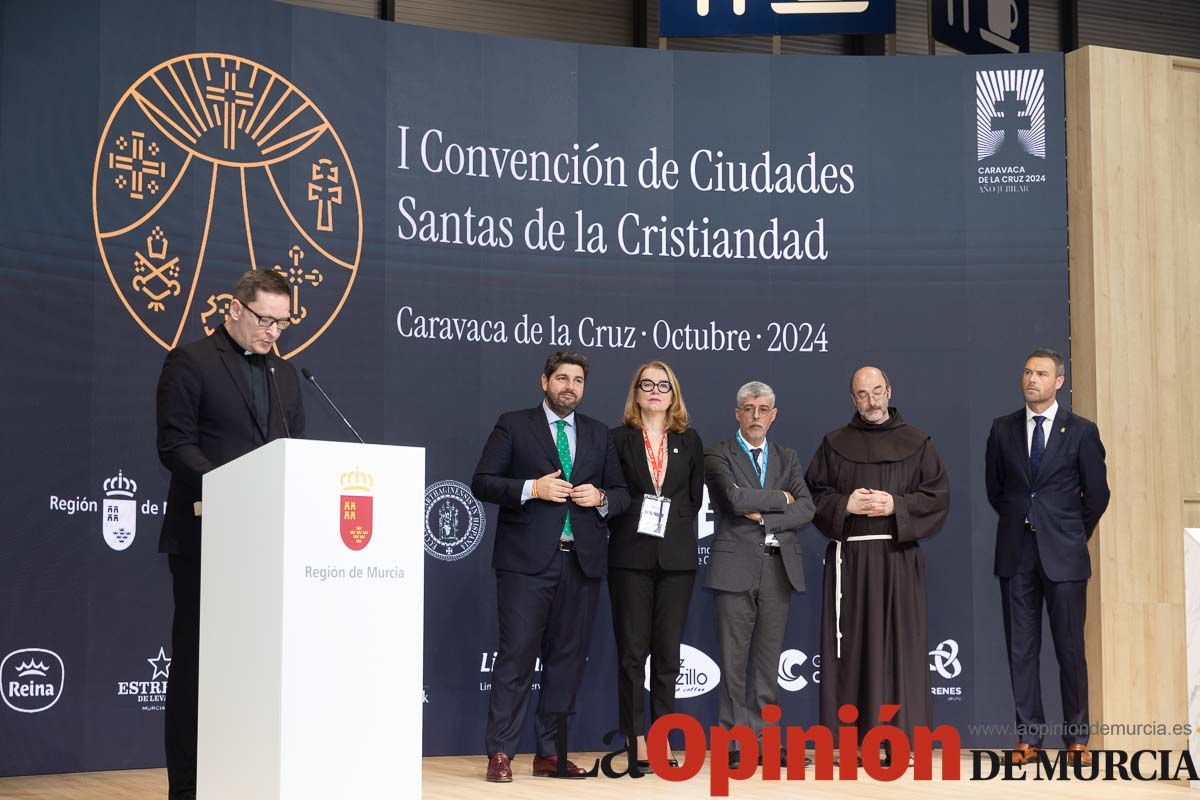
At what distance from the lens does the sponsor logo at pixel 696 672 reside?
21.4ft

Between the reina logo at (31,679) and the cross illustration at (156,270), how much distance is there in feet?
4.73

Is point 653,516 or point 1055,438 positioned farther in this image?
point 1055,438

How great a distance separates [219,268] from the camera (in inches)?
237

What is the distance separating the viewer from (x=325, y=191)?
20.6 feet

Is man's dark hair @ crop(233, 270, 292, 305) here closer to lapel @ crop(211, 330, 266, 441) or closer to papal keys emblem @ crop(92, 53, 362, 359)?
lapel @ crop(211, 330, 266, 441)

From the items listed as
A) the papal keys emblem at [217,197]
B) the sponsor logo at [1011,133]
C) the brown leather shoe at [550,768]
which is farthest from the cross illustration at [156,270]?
the sponsor logo at [1011,133]

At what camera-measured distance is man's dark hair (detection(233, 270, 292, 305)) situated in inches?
152

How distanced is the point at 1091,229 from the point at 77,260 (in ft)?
14.8

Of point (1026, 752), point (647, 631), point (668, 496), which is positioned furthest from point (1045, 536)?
point (647, 631)

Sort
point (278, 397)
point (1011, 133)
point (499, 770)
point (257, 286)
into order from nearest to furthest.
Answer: point (257, 286) < point (278, 397) < point (499, 770) < point (1011, 133)

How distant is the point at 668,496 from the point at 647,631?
21.1 inches

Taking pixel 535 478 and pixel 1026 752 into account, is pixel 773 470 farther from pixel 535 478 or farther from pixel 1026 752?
pixel 1026 752

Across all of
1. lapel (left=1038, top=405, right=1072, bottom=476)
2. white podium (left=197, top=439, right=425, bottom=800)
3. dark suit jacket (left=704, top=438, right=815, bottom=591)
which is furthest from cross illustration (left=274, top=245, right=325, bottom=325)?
lapel (left=1038, top=405, right=1072, bottom=476)

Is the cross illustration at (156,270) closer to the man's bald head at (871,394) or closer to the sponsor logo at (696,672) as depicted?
the sponsor logo at (696,672)
